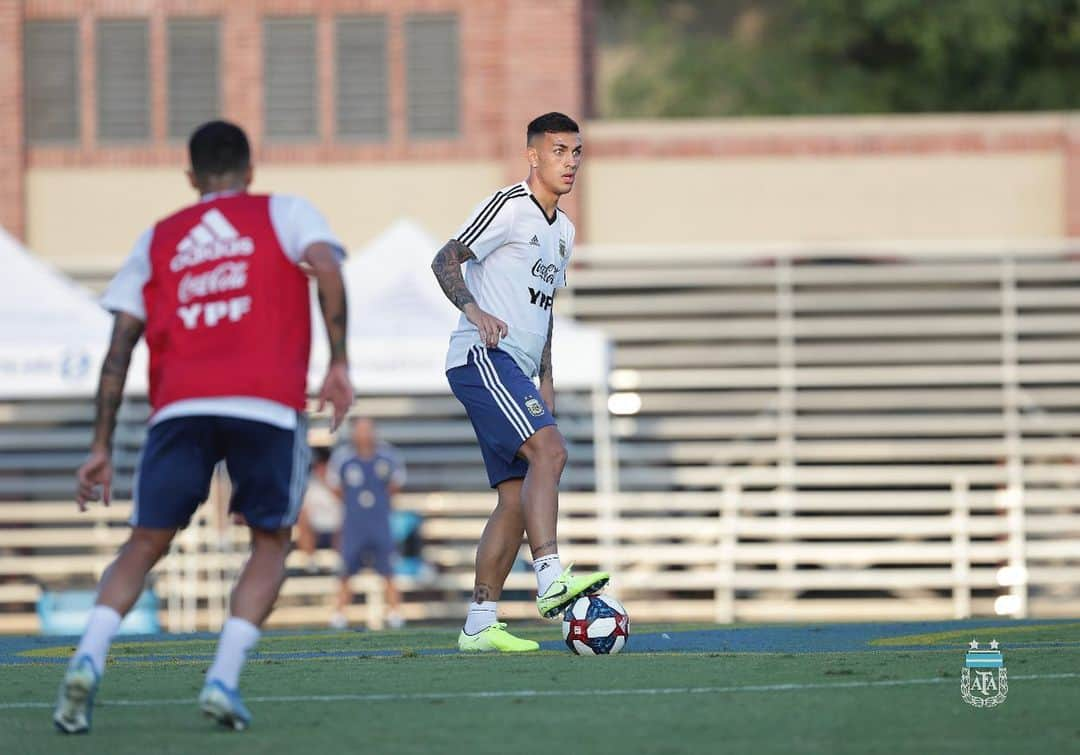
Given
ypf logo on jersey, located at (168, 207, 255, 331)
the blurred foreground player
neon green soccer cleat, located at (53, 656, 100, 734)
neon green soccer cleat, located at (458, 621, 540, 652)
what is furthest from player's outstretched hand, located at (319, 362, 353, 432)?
neon green soccer cleat, located at (458, 621, 540, 652)

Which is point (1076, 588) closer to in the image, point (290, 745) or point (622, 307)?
point (622, 307)

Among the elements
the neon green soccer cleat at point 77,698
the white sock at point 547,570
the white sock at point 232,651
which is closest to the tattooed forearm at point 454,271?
the white sock at point 547,570

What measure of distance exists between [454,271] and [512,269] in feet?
0.99

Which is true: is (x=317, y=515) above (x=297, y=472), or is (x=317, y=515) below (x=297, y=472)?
below

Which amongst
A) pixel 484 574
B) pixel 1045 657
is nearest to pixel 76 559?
pixel 484 574

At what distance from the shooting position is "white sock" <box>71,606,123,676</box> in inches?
241

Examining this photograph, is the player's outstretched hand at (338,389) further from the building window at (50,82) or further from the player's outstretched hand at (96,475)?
the building window at (50,82)

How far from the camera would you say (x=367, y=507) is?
18.9 m

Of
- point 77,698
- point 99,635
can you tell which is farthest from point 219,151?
point 77,698

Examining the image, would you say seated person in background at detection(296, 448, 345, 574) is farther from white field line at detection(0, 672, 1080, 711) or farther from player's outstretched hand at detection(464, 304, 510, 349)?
white field line at detection(0, 672, 1080, 711)

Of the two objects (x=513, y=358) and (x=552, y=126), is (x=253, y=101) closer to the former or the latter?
(x=552, y=126)

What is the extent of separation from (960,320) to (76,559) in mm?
9250

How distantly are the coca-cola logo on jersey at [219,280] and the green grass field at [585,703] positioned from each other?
1.31 m

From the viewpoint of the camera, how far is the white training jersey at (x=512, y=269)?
28.3 ft
